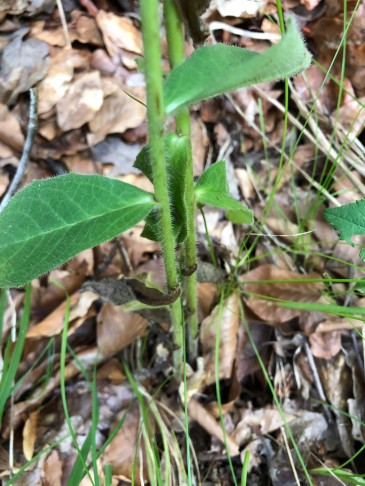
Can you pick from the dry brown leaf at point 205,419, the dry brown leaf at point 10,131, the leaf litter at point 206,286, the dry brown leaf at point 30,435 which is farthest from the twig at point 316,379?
the dry brown leaf at point 10,131

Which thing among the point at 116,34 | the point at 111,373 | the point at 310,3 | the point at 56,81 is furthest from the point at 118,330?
the point at 310,3

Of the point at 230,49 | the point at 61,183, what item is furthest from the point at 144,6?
the point at 61,183

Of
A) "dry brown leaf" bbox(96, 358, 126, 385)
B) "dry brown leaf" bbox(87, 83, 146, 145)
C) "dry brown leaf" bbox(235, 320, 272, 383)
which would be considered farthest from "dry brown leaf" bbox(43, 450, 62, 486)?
"dry brown leaf" bbox(87, 83, 146, 145)

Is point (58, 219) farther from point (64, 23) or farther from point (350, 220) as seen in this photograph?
point (64, 23)

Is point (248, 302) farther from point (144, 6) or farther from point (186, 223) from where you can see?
point (144, 6)

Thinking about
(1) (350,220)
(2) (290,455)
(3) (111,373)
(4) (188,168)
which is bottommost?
(2) (290,455)

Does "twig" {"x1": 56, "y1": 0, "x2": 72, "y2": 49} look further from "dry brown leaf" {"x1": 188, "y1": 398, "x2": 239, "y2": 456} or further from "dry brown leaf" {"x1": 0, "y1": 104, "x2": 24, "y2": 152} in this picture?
"dry brown leaf" {"x1": 188, "y1": 398, "x2": 239, "y2": 456}
